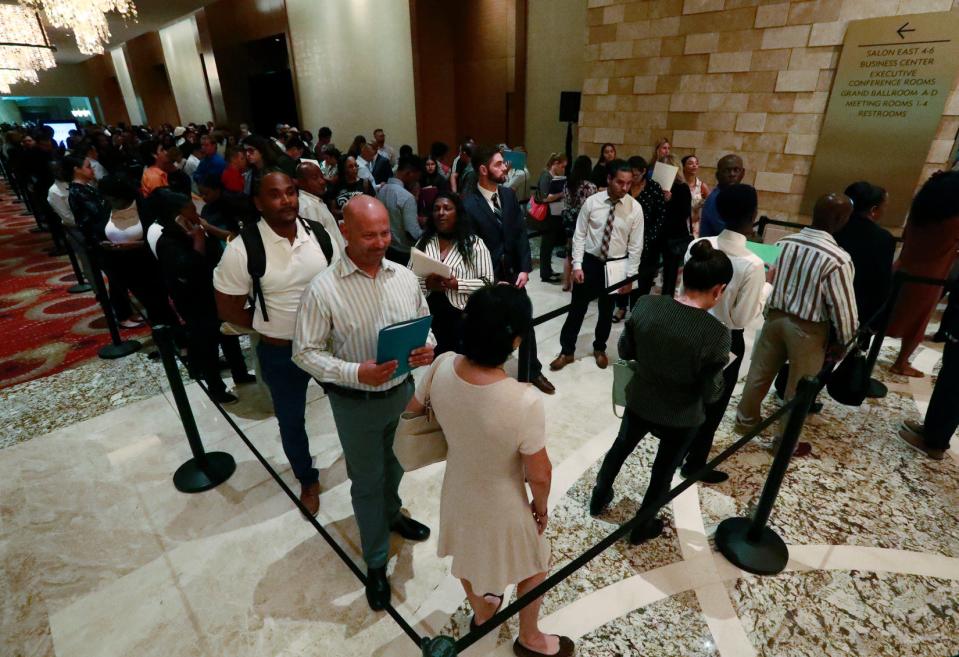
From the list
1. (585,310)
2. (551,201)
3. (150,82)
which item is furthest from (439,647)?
(150,82)

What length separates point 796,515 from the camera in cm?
269

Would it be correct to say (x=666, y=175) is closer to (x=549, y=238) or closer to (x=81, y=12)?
(x=549, y=238)

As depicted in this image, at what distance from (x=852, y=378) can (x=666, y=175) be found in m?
2.60

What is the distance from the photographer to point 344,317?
1839 mm

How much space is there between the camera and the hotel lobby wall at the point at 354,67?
10734 mm

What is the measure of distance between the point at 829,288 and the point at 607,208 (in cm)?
174

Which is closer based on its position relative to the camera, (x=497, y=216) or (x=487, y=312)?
(x=487, y=312)

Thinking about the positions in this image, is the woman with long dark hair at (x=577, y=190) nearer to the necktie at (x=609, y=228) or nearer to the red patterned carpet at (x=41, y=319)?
the necktie at (x=609, y=228)

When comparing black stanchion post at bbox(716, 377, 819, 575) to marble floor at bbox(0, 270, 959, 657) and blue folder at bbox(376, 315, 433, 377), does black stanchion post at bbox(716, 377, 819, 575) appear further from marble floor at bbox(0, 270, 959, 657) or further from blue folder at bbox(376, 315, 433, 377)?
blue folder at bbox(376, 315, 433, 377)

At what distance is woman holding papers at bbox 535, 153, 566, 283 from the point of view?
5.80 meters

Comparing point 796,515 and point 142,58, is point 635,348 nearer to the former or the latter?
point 796,515

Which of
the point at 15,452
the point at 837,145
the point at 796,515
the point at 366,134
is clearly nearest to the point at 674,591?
the point at 796,515

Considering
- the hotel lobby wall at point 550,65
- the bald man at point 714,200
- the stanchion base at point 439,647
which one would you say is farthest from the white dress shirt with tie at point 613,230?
the hotel lobby wall at point 550,65

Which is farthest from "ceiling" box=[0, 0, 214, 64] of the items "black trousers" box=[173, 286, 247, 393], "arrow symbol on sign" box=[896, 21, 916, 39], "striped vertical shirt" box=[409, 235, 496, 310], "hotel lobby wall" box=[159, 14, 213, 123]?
"arrow symbol on sign" box=[896, 21, 916, 39]
